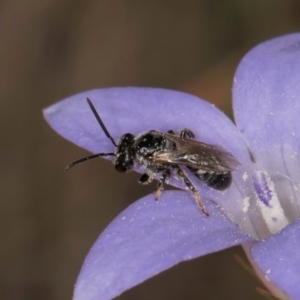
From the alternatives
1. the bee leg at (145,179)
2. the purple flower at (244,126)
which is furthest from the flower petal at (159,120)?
the bee leg at (145,179)

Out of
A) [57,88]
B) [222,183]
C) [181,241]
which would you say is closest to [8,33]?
[57,88]

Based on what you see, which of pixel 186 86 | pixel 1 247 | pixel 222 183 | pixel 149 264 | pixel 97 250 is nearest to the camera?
pixel 149 264

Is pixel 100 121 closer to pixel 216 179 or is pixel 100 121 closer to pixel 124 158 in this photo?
pixel 124 158

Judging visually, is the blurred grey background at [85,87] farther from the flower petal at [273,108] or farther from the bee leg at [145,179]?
the bee leg at [145,179]

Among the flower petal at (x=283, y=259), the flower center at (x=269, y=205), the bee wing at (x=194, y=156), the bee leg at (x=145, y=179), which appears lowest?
the flower center at (x=269, y=205)

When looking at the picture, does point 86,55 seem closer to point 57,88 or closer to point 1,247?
point 57,88

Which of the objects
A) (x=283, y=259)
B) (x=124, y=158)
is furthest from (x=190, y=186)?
(x=283, y=259)
